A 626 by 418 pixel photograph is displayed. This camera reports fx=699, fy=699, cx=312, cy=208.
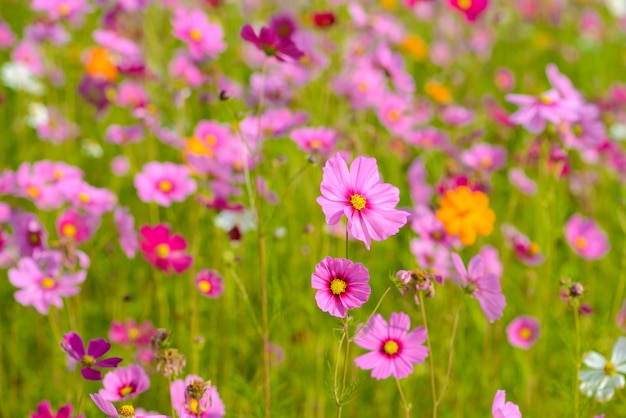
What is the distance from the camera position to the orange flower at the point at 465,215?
145 centimetres

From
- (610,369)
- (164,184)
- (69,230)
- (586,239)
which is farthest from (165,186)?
(586,239)

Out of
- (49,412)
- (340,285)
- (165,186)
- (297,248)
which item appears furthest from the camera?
(297,248)

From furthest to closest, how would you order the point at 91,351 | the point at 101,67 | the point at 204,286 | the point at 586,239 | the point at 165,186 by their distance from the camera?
the point at 101,67 < the point at 586,239 < the point at 165,186 < the point at 204,286 < the point at 91,351

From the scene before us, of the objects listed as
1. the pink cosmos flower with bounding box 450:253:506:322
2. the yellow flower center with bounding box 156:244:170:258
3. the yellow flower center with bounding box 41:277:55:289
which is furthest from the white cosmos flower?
the yellow flower center with bounding box 41:277:55:289

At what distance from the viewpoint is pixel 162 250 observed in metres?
1.45

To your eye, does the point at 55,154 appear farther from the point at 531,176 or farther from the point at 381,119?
the point at 531,176

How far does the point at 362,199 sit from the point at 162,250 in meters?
0.66

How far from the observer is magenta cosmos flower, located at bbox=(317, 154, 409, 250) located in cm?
88

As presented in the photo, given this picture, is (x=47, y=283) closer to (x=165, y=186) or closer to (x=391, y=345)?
(x=165, y=186)

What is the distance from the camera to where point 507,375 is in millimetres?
1709

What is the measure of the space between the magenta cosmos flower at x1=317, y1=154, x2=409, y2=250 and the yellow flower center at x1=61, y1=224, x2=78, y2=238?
879 mm

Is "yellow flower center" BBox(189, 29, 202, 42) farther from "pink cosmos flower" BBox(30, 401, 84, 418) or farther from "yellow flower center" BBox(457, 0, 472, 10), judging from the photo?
"pink cosmos flower" BBox(30, 401, 84, 418)

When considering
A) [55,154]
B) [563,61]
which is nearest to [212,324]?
[55,154]

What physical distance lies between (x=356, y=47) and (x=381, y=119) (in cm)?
73
